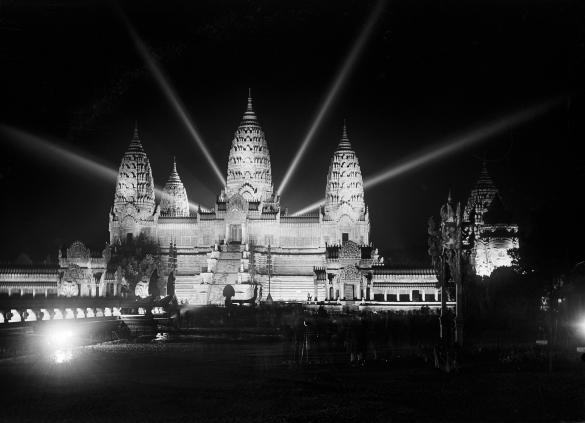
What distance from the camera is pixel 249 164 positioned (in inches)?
4850

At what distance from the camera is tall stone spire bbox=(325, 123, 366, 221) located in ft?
389

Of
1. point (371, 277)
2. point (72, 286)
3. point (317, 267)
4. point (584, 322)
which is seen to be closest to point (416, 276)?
point (371, 277)

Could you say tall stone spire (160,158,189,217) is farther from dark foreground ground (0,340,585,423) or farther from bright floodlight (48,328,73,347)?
dark foreground ground (0,340,585,423)

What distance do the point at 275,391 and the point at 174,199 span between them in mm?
106943

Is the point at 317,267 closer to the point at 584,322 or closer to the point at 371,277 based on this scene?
the point at 371,277

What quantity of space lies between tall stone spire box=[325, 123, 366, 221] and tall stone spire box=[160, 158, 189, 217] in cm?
2208

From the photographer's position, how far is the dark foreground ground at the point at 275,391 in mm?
21875

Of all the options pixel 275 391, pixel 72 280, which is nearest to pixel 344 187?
pixel 72 280

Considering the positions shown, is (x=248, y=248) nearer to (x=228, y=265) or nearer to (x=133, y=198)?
(x=228, y=265)

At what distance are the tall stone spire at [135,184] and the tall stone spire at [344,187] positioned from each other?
22871 mm

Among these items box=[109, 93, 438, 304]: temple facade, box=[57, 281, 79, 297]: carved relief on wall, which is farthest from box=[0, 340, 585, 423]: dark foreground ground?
box=[57, 281, 79, 297]: carved relief on wall

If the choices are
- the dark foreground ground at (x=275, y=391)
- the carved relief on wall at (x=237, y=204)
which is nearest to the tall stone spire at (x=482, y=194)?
the carved relief on wall at (x=237, y=204)

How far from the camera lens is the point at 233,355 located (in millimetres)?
39000

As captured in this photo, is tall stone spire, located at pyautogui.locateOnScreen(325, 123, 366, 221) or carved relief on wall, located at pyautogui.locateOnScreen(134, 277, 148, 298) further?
tall stone spire, located at pyautogui.locateOnScreen(325, 123, 366, 221)
